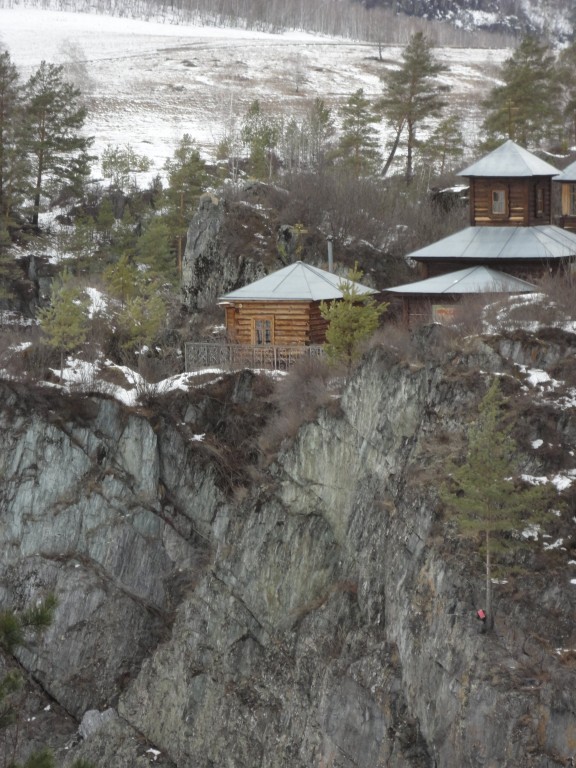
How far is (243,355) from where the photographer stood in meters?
46.8

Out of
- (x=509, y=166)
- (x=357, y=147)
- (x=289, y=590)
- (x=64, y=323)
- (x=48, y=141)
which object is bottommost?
(x=289, y=590)

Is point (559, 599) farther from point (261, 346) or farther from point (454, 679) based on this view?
point (261, 346)

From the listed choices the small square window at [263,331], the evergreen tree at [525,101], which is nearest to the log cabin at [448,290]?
the small square window at [263,331]

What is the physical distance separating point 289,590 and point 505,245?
14.4 m

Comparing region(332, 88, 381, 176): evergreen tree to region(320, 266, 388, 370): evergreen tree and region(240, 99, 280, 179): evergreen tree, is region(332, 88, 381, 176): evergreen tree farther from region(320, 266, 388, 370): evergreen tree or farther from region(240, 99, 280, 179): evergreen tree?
region(320, 266, 388, 370): evergreen tree

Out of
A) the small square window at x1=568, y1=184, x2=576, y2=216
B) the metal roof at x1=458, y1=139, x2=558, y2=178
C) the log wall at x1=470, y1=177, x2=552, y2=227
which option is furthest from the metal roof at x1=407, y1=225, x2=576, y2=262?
the small square window at x1=568, y1=184, x2=576, y2=216

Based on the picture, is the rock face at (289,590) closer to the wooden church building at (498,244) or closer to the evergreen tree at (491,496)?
the evergreen tree at (491,496)

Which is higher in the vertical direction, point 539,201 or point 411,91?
point 411,91

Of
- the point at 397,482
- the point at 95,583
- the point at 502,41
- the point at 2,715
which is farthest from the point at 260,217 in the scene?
the point at 502,41

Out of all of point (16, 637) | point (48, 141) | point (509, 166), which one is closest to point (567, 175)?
point (509, 166)

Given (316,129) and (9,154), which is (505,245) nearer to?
(9,154)

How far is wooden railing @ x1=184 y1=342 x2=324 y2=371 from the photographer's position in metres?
45.8

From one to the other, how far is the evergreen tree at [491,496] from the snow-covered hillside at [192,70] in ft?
202

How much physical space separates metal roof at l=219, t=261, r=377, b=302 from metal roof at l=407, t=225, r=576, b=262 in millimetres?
2977
